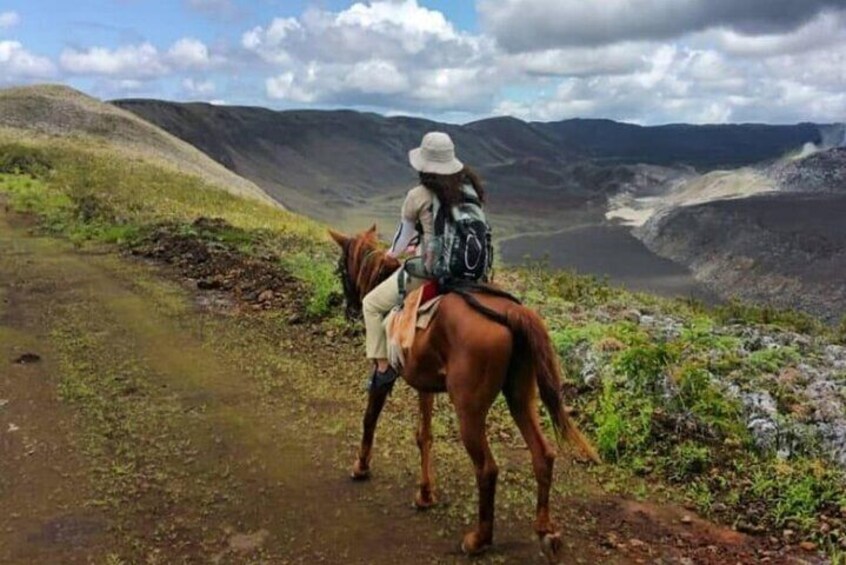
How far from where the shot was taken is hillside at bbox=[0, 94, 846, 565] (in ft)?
18.9

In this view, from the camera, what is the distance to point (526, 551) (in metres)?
5.55

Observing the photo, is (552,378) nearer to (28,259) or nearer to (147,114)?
(28,259)

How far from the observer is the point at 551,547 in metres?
5.36

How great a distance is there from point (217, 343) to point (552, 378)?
20.9ft

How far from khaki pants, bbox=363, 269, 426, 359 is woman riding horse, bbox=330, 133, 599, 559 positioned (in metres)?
0.01

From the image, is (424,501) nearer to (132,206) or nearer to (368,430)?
(368,430)

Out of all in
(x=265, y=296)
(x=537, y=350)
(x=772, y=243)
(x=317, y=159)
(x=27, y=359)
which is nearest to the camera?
(x=537, y=350)

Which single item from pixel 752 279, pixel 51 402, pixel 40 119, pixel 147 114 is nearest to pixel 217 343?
pixel 51 402

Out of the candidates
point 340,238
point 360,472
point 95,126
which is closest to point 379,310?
point 340,238

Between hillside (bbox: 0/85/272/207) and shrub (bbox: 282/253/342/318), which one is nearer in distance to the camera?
shrub (bbox: 282/253/342/318)

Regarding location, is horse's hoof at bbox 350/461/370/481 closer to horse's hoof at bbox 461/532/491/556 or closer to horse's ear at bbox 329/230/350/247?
horse's hoof at bbox 461/532/491/556

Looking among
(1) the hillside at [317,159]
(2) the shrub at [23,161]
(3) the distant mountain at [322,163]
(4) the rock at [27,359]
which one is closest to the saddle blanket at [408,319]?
(4) the rock at [27,359]

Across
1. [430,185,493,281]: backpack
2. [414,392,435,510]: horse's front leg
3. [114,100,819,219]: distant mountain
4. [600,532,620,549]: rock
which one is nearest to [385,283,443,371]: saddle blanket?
[430,185,493,281]: backpack

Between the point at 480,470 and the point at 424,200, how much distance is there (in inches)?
73.9
